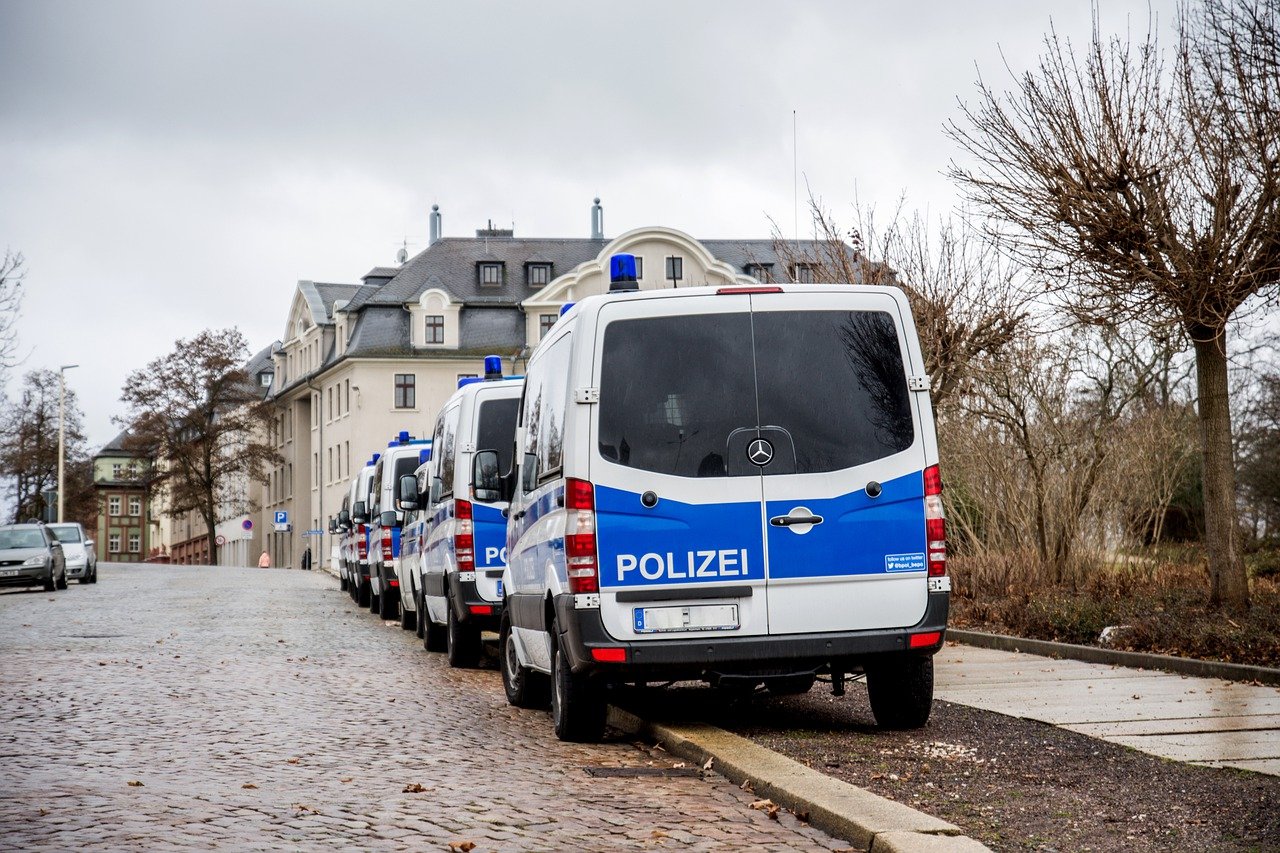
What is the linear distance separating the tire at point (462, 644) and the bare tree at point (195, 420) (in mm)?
64544

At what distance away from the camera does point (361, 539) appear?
29.5 metres

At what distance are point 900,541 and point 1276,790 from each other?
2.60 m

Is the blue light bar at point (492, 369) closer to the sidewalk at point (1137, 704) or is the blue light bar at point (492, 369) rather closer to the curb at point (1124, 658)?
the sidewalk at point (1137, 704)

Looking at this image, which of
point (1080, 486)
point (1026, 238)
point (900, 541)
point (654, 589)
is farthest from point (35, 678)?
point (1080, 486)

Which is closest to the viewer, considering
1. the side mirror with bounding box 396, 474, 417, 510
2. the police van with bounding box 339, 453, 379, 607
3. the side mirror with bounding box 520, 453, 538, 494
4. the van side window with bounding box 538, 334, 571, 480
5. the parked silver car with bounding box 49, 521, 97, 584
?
the van side window with bounding box 538, 334, 571, 480

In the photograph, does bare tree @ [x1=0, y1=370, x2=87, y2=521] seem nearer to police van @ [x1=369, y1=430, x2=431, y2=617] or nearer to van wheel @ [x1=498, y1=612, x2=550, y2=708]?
police van @ [x1=369, y1=430, x2=431, y2=617]

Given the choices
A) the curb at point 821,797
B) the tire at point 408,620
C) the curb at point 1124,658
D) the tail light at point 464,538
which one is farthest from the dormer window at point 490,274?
the curb at point 821,797

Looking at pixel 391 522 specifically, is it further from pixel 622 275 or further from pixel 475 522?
pixel 622 275

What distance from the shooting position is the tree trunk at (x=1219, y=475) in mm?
13703

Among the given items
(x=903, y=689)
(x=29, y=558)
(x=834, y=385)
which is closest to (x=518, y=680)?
(x=903, y=689)

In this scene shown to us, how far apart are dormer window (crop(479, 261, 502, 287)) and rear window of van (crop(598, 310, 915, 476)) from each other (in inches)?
2609

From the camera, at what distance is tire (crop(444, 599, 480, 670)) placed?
1530 centimetres

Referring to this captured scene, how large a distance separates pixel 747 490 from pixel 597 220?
75381 millimetres

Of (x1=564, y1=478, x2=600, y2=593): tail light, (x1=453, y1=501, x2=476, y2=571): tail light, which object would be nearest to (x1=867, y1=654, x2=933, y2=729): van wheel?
(x1=564, y1=478, x2=600, y2=593): tail light
